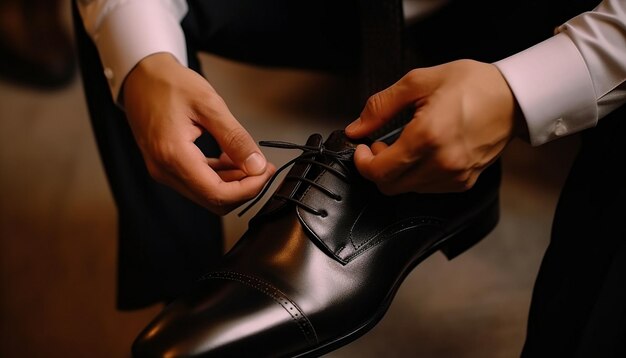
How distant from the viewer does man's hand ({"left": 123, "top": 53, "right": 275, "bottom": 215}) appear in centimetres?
57

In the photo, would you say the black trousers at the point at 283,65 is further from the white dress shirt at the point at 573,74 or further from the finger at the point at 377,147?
the finger at the point at 377,147

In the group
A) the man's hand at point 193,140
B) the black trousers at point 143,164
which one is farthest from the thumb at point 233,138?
the black trousers at point 143,164

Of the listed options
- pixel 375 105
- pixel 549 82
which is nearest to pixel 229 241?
pixel 375 105

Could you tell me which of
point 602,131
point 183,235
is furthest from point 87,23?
point 602,131

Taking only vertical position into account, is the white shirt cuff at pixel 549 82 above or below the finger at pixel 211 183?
above

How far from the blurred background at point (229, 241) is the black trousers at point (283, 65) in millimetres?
61

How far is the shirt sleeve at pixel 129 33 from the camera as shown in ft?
2.22

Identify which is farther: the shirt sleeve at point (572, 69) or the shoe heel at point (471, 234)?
the shoe heel at point (471, 234)

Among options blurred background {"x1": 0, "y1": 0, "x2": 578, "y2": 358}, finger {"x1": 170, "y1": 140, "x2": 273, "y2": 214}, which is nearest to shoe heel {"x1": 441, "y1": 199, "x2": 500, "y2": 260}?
blurred background {"x1": 0, "y1": 0, "x2": 578, "y2": 358}

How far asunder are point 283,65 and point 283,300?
450mm

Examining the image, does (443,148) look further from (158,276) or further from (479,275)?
(158,276)

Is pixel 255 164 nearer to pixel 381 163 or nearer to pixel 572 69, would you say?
pixel 381 163

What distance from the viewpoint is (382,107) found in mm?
566

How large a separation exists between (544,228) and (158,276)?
560 mm
